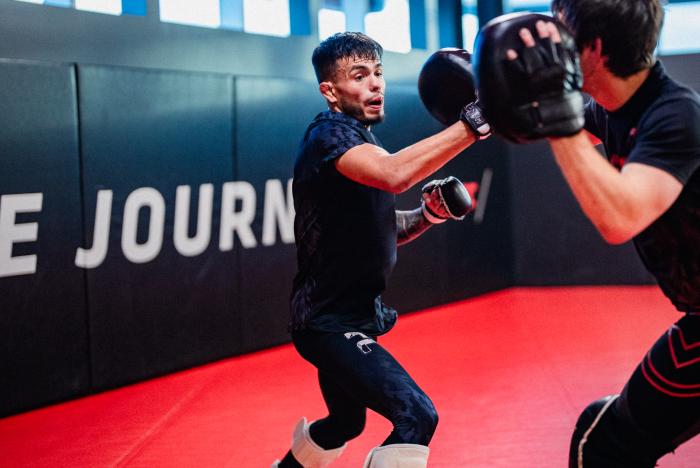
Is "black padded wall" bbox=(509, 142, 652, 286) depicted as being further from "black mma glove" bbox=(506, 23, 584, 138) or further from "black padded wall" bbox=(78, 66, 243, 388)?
"black mma glove" bbox=(506, 23, 584, 138)

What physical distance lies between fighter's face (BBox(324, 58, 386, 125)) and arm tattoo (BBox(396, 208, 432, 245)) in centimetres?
39

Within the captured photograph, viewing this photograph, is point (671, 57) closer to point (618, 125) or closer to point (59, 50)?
point (59, 50)

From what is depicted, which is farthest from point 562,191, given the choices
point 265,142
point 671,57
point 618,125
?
point 618,125

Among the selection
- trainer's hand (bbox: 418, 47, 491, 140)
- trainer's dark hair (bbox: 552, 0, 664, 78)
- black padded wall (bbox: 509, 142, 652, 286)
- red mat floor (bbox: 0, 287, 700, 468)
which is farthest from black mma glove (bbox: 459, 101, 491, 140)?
black padded wall (bbox: 509, 142, 652, 286)

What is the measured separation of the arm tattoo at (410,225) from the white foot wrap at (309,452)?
28.6 inches

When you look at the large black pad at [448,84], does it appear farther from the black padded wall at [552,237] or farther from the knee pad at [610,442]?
the black padded wall at [552,237]

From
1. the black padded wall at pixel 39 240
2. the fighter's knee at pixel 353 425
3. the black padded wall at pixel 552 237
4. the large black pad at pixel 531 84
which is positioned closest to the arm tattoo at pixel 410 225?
the fighter's knee at pixel 353 425

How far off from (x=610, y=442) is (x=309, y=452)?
1109 millimetres

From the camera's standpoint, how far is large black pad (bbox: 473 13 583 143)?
1724 mm

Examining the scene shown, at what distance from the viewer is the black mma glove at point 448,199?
2.77m

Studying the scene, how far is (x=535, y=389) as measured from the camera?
4.46m

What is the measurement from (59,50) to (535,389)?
3.06 metres

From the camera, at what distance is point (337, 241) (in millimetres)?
2541

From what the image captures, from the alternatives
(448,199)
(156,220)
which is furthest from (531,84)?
(156,220)
